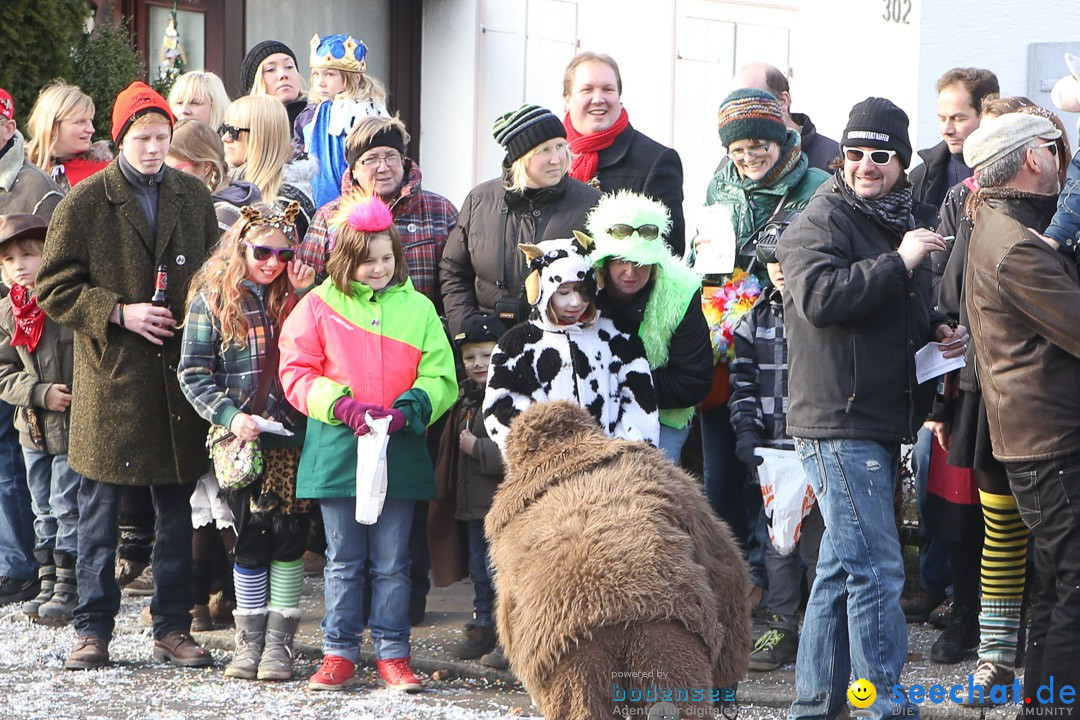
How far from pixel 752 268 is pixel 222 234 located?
228 cm

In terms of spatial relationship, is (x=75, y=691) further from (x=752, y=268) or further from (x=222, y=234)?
(x=752, y=268)

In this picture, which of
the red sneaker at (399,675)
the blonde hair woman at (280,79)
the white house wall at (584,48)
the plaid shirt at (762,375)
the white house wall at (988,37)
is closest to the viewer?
the red sneaker at (399,675)

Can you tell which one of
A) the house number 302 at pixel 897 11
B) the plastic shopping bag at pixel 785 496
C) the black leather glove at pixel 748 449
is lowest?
the plastic shopping bag at pixel 785 496

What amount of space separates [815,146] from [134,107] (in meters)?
3.12

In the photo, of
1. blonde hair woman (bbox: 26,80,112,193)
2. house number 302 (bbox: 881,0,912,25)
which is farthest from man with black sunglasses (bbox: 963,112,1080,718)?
blonde hair woman (bbox: 26,80,112,193)

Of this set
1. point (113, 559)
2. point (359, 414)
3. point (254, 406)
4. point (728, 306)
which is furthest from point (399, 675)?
point (728, 306)

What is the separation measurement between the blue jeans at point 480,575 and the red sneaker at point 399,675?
491mm

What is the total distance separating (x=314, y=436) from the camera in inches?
233

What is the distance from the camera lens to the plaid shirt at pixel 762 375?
6.07 m

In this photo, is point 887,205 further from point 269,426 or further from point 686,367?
point 269,426

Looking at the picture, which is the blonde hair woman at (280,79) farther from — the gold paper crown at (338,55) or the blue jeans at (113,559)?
the blue jeans at (113,559)

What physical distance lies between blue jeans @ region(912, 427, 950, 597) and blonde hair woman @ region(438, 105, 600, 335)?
5.96 ft

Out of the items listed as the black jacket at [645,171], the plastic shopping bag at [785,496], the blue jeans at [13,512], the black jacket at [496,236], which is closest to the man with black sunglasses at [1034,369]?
the plastic shopping bag at [785,496]

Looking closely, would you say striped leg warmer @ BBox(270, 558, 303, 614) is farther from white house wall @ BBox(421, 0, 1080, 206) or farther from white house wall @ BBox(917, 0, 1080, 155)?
white house wall @ BBox(421, 0, 1080, 206)
